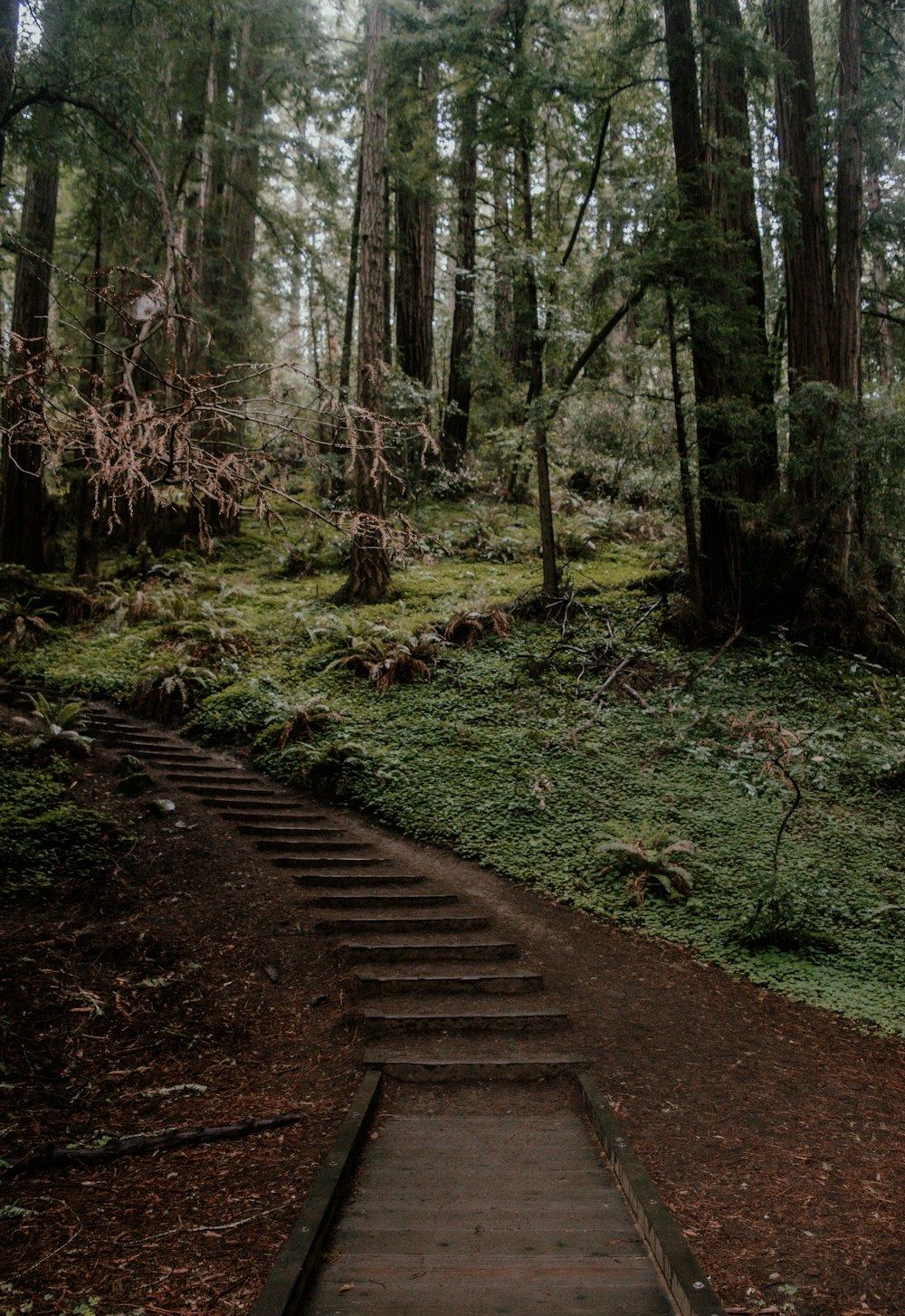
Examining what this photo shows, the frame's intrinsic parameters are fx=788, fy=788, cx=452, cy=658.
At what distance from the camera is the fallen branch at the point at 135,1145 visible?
12.1 feet

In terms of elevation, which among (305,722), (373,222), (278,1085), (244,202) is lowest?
(278,1085)

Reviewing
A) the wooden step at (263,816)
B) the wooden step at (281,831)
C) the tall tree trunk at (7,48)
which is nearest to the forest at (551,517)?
the tall tree trunk at (7,48)

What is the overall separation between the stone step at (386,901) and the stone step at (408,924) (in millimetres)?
212

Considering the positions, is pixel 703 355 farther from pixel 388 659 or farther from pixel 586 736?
pixel 388 659

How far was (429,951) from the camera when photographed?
20.1 feet

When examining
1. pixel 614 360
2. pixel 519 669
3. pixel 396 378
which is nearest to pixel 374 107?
pixel 396 378

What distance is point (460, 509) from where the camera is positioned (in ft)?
54.6

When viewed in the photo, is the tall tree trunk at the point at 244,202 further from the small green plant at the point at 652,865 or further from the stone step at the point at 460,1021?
the stone step at the point at 460,1021

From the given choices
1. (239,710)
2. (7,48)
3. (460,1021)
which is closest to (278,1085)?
(460,1021)

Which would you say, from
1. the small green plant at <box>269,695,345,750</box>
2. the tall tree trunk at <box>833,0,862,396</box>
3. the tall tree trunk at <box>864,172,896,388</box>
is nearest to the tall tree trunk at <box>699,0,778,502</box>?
the tall tree trunk at <box>833,0,862,396</box>

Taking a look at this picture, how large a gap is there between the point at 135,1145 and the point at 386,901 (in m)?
3.02

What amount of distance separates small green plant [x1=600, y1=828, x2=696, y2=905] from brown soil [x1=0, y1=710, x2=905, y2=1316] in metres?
0.61

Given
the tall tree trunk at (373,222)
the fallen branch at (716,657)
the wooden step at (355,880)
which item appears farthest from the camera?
the tall tree trunk at (373,222)

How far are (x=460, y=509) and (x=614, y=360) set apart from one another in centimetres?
564
